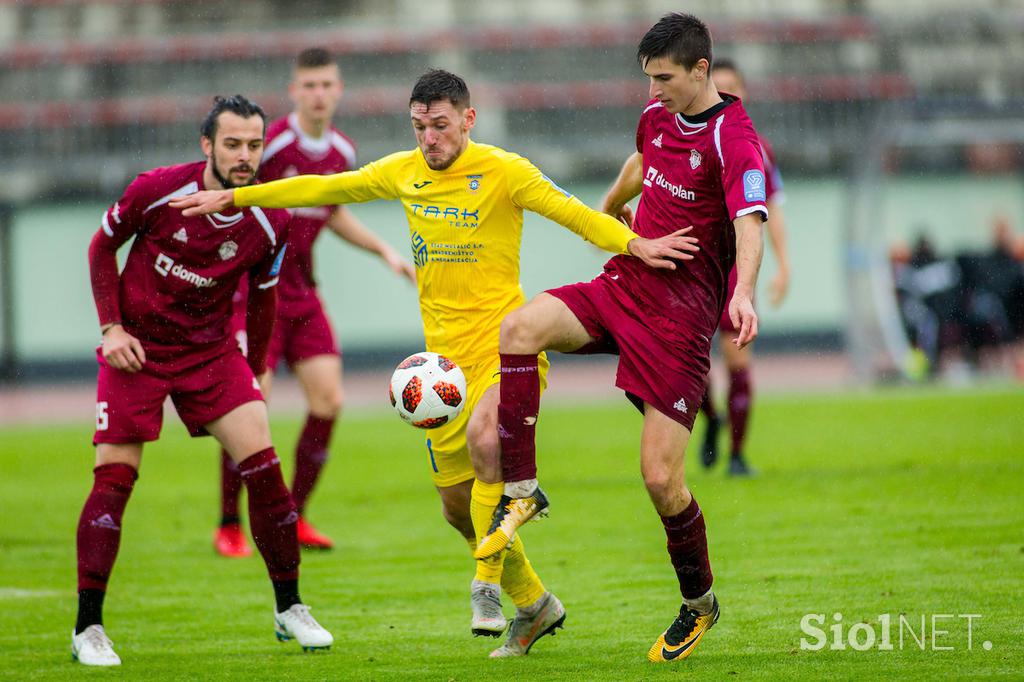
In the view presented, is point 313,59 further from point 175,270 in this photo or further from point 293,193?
point 293,193

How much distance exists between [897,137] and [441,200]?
15511 millimetres

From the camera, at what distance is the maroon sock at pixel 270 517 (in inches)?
235

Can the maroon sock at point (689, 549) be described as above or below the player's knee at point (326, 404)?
above

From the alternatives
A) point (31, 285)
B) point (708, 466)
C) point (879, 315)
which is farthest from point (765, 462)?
point (31, 285)

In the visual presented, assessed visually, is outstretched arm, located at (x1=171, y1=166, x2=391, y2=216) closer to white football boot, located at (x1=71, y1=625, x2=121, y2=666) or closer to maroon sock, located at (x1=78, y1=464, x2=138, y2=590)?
maroon sock, located at (x1=78, y1=464, x2=138, y2=590)

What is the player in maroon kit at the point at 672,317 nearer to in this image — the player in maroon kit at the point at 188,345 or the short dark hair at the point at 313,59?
the player in maroon kit at the point at 188,345

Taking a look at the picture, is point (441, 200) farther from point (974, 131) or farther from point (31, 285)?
point (31, 285)

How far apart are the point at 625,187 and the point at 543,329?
903 millimetres

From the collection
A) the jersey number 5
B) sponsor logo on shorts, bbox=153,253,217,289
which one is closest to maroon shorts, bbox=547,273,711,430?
sponsor logo on shorts, bbox=153,253,217,289

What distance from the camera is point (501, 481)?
5.58 m

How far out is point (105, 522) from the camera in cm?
587

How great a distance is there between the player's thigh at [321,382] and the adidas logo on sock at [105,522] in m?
2.94

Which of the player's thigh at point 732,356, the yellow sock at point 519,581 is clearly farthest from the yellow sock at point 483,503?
the player's thigh at point 732,356

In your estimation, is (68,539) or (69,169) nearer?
(68,539)
